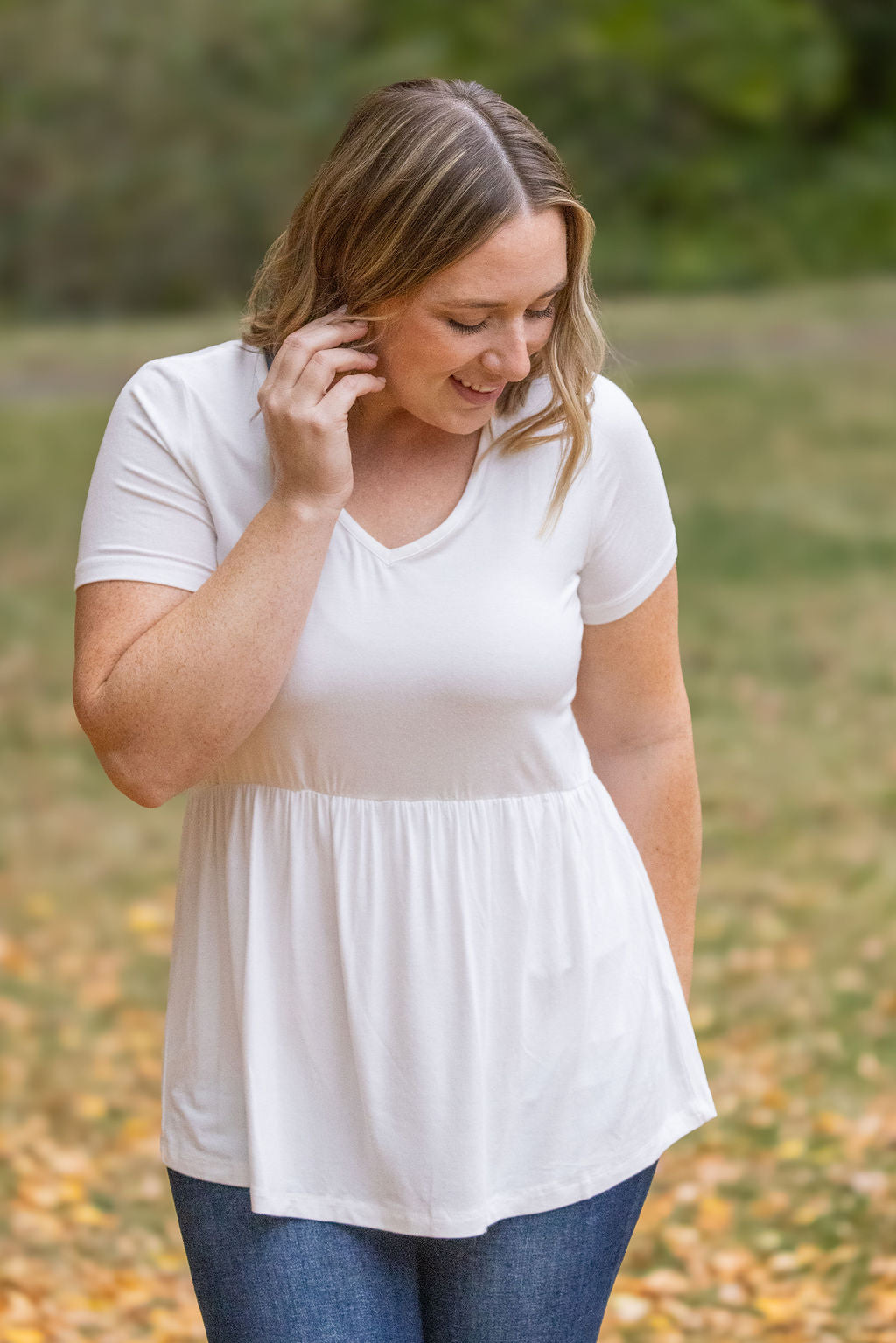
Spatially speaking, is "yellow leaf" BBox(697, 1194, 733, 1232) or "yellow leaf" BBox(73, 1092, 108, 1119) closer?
"yellow leaf" BBox(697, 1194, 733, 1232)

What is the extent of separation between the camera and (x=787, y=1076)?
512 cm

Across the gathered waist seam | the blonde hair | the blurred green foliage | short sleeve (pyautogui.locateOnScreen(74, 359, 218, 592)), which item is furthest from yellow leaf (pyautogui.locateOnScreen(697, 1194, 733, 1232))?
the blurred green foliage

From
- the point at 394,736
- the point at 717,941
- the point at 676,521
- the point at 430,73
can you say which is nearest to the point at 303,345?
the point at 394,736

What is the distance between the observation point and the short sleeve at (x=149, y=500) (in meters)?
1.78

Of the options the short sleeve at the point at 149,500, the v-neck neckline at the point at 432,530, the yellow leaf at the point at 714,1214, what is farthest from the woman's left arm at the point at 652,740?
the yellow leaf at the point at 714,1214

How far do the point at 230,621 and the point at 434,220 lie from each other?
1.49 feet

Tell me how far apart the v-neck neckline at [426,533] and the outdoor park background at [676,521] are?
1.25 ft

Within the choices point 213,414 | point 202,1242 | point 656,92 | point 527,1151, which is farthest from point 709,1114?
point 656,92

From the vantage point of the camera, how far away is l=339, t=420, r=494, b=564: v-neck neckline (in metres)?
1.83

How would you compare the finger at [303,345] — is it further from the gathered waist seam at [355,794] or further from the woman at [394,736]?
the gathered waist seam at [355,794]

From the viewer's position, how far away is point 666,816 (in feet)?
7.22

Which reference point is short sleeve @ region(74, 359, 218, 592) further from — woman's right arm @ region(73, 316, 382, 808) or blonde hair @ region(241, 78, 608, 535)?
blonde hair @ region(241, 78, 608, 535)

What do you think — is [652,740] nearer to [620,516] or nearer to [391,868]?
[620,516]

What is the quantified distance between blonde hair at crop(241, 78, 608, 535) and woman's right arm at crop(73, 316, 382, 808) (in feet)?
0.37
